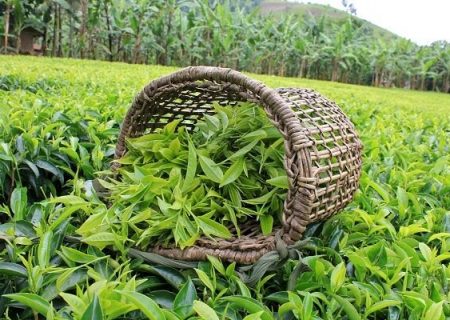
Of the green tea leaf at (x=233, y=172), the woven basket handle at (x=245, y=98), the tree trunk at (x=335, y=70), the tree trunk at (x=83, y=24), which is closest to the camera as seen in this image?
the woven basket handle at (x=245, y=98)

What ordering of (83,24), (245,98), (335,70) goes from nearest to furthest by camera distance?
1. (245,98)
2. (83,24)
3. (335,70)

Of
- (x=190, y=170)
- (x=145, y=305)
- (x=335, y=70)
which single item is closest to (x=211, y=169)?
(x=190, y=170)

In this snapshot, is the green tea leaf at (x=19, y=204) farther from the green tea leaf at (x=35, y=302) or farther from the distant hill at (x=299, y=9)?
the distant hill at (x=299, y=9)

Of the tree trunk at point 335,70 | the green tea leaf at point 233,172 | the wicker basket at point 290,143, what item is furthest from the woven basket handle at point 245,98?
the tree trunk at point 335,70

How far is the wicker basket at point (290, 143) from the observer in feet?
3.98

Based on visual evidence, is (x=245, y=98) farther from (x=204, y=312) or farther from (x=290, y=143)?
(x=204, y=312)

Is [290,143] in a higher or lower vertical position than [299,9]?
lower

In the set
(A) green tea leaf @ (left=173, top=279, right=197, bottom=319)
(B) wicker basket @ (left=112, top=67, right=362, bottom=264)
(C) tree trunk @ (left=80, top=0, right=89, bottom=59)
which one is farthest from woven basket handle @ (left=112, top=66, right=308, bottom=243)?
(C) tree trunk @ (left=80, top=0, right=89, bottom=59)

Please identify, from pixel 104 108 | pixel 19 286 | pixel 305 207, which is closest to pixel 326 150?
pixel 305 207

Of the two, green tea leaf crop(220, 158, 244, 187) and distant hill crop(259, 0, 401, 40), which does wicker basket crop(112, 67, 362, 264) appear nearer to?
green tea leaf crop(220, 158, 244, 187)

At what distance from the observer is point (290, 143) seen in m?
1.24

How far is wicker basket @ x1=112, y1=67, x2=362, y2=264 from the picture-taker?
121cm

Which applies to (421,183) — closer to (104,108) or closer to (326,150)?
(326,150)

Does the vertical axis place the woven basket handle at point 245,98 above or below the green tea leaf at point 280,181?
above
